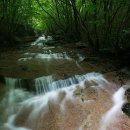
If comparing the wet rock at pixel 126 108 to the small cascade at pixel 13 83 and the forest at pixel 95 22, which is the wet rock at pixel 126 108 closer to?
the forest at pixel 95 22

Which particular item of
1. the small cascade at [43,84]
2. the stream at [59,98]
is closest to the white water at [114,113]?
the stream at [59,98]

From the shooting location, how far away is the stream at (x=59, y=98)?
6695 millimetres

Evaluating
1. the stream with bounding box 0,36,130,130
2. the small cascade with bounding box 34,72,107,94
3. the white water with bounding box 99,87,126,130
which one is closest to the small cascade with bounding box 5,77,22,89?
the stream with bounding box 0,36,130,130

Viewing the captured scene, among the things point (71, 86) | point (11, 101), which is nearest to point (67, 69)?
point (71, 86)

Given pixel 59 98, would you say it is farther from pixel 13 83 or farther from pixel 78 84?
pixel 13 83

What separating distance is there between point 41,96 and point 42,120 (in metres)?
1.57

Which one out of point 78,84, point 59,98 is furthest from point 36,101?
point 78,84

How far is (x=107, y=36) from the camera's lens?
1238 centimetres

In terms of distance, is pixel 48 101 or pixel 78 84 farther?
pixel 78 84

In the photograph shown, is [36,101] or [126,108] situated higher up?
[36,101]

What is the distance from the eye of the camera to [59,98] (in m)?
8.17

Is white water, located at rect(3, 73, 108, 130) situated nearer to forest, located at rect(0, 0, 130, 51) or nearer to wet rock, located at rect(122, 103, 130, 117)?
wet rock, located at rect(122, 103, 130, 117)

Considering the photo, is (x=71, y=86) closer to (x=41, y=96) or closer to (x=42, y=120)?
(x=41, y=96)

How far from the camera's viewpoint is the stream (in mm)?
6695
